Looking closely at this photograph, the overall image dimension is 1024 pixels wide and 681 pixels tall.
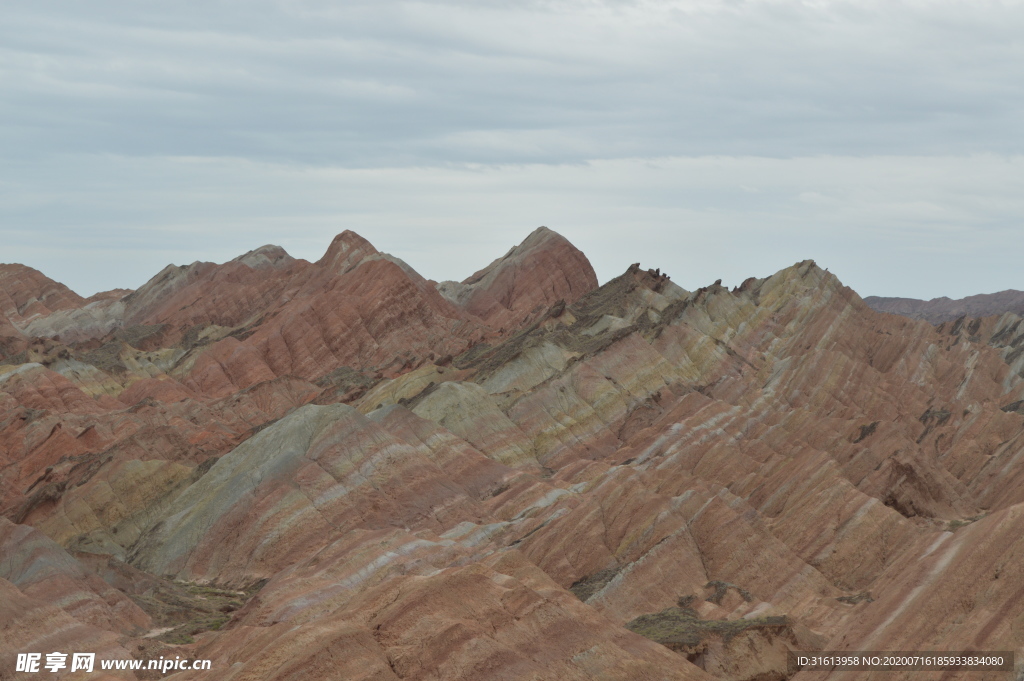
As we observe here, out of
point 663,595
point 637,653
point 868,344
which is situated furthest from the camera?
point 868,344

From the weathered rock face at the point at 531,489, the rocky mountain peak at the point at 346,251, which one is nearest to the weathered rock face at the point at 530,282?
the rocky mountain peak at the point at 346,251

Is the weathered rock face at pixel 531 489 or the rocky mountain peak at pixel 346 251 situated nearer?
the weathered rock face at pixel 531 489

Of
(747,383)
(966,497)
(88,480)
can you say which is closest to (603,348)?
(747,383)

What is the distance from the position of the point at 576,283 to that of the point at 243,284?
50557 millimetres

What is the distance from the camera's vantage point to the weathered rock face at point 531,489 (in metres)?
42.6

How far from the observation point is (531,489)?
79625 millimetres

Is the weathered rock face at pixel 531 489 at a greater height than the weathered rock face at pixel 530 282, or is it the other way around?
the weathered rock face at pixel 530 282

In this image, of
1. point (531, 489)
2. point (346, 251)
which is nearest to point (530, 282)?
point (346, 251)

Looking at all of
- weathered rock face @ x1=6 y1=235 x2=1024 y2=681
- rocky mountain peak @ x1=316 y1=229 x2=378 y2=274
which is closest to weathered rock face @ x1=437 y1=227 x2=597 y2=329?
rocky mountain peak @ x1=316 y1=229 x2=378 y2=274

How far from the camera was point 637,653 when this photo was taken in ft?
137

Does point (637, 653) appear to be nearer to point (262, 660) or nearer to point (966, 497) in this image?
point (262, 660)

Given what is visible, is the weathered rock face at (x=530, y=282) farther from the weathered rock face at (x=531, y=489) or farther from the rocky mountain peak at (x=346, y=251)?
the weathered rock face at (x=531, y=489)

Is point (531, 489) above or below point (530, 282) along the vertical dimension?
below

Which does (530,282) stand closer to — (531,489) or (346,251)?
(346,251)
